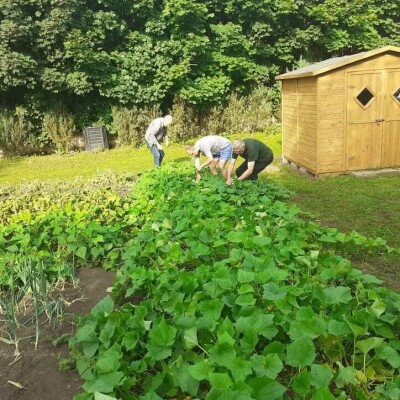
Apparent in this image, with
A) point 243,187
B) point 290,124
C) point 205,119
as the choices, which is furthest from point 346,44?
point 243,187

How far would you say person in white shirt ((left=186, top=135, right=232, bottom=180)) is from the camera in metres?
7.64

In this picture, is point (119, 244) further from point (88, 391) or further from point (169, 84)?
point (169, 84)

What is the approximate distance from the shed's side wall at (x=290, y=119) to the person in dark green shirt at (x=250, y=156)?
319 cm

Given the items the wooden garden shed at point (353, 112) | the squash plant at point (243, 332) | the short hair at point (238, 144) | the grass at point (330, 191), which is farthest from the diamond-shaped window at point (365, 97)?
the squash plant at point (243, 332)

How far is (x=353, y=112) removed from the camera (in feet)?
30.0

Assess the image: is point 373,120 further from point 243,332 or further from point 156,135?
point 243,332

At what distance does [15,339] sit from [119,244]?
72.3 inches

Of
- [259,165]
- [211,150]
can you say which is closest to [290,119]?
[259,165]

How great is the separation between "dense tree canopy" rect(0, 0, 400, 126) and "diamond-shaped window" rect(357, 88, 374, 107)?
9.50 m

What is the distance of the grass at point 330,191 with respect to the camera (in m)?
5.64

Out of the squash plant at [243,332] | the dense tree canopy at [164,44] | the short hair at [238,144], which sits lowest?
the squash plant at [243,332]

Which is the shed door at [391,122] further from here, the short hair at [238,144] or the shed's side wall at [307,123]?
the short hair at [238,144]

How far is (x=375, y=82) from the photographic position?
909 centimetres

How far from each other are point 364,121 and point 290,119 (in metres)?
2.19
